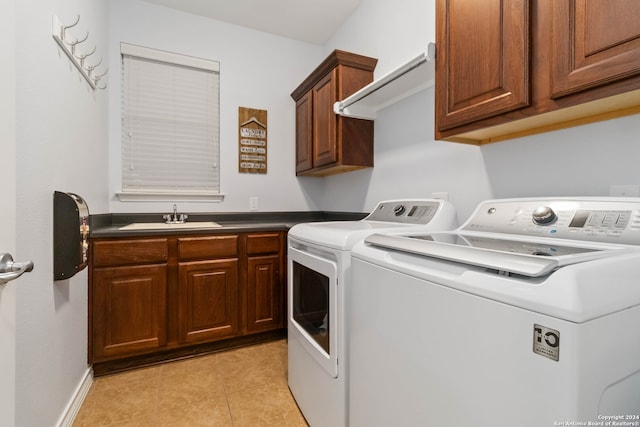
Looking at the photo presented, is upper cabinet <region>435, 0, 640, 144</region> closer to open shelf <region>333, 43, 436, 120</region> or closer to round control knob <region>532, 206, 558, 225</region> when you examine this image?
open shelf <region>333, 43, 436, 120</region>

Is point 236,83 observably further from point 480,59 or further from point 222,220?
point 480,59

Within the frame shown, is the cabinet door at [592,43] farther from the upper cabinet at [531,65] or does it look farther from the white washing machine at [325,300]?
the white washing machine at [325,300]

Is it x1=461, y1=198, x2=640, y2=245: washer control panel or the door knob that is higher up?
x1=461, y1=198, x2=640, y2=245: washer control panel

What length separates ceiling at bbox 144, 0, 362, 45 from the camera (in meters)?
2.44

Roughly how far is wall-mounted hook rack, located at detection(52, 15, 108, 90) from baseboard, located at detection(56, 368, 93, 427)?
1742 millimetres

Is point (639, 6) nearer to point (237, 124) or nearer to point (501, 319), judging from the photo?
point (501, 319)

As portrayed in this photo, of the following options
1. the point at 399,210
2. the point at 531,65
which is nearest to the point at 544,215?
the point at 531,65

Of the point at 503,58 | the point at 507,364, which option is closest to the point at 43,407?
the point at 507,364

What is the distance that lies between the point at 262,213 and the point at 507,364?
249cm

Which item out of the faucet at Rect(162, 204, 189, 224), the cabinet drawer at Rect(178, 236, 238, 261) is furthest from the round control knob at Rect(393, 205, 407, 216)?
the faucet at Rect(162, 204, 189, 224)

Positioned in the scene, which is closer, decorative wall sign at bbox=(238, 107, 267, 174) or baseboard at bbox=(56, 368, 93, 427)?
baseboard at bbox=(56, 368, 93, 427)

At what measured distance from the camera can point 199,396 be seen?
174cm

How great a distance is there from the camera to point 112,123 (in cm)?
239

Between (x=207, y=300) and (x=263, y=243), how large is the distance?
0.56m
